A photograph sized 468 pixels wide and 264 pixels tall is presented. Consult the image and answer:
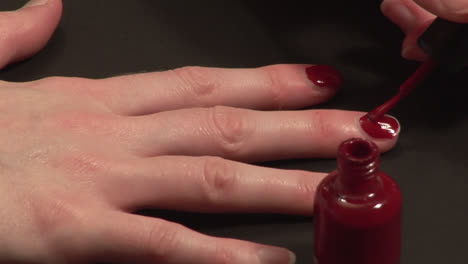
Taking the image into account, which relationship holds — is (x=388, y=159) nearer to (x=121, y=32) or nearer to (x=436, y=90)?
(x=436, y=90)

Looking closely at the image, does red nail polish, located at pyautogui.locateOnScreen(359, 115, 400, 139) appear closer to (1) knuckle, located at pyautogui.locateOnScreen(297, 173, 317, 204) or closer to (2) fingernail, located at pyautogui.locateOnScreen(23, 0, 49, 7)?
(1) knuckle, located at pyautogui.locateOnScreen(297, 173, 317, 204)

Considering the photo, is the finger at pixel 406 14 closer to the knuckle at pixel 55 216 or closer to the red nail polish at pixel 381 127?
the red nail polish at pixel 381 127

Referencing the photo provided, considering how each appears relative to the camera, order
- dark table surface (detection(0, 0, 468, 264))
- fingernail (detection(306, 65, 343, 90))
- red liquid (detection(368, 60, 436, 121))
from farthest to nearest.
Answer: fingernail (detection(306, 65, 343, 90)), red liquid (detection(368, 60, 436, 121)), dark table surface (detection(0, 0, 468, 264))

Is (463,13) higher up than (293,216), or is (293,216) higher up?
(463,13)

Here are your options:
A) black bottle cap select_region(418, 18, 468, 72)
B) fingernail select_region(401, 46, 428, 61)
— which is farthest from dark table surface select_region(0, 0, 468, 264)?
black bottle cap select_region(418, 18, 468, 72)

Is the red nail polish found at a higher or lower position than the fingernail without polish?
lower

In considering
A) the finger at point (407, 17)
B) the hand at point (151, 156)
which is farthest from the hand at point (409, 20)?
the hand at point (151, 156)

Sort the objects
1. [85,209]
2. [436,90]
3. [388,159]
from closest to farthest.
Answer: [85,209] < [388,159] < [436,90]

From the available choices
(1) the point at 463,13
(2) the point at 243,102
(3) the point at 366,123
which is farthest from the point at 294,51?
(1) the point at 463,13
